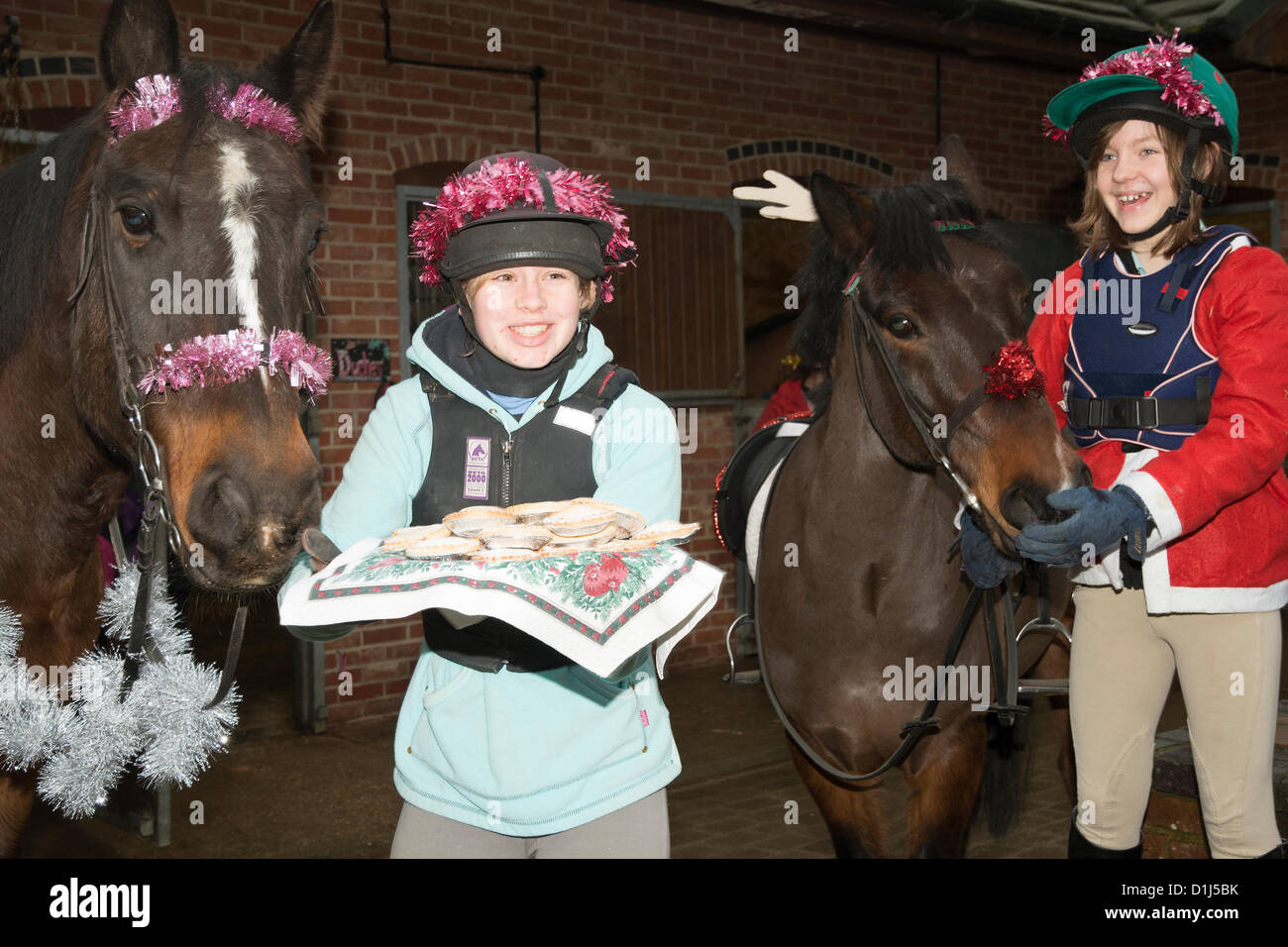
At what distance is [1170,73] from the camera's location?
2838 millimetres

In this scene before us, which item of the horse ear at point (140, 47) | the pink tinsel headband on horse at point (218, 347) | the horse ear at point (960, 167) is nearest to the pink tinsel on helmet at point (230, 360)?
the pink tinsel headband on horse at point (218, 347)

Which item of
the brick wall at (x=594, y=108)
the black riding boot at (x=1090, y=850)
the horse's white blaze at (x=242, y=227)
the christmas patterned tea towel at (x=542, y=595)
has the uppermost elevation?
the brick wall at (x=594, y=108)

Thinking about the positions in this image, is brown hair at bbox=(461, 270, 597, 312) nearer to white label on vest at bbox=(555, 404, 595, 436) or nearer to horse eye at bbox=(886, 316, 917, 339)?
white label on vest at bbox=(555, 404, 595, 436)

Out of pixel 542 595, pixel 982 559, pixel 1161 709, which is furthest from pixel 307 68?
pixel 1161 709

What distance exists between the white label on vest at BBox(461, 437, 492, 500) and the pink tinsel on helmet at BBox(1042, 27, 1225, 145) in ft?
6.05

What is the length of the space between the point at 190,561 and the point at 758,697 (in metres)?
→ 5.77

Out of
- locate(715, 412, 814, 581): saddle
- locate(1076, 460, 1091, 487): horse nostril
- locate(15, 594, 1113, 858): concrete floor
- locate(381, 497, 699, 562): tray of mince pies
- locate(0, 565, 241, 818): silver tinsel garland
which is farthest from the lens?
locate(15, 594, 1113, 858): concrete floor

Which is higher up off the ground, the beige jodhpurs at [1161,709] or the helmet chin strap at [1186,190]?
the helmet chin strap at [1186,190]

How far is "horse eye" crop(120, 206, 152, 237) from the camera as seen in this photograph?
2160 millimetres

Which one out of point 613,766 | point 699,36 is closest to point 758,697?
point 699,36

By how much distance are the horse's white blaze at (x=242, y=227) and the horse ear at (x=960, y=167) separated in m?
2.09

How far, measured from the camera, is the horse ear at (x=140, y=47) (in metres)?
2.32

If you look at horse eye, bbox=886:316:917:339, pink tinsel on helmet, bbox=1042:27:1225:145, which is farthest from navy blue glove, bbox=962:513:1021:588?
pink tinsel on helmet, bbox=1042:27:1225:145

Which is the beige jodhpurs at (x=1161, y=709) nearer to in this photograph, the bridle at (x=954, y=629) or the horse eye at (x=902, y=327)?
the bridle at (x=954, y=629)
